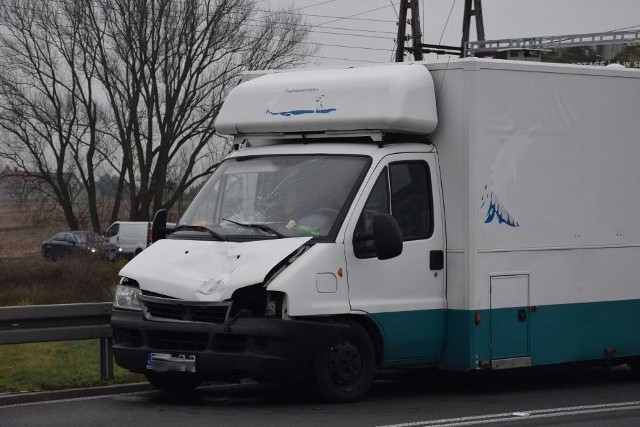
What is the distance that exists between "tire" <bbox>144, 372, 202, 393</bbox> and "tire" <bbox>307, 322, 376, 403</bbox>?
119 centimetres

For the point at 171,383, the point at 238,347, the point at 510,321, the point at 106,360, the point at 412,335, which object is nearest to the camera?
the point at 238,347

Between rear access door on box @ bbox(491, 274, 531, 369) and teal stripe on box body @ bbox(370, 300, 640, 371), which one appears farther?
rear access door on box @ bbox(491, 274, 531, 369)

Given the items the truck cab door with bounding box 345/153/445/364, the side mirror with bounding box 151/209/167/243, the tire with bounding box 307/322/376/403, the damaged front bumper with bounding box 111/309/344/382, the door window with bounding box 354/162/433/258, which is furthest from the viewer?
the side mirror with bounding box 151/209/167/243

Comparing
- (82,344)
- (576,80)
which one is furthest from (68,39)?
(576,80)

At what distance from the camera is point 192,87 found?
5534cm

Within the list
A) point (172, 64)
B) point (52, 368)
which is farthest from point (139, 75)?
point (52, 368)

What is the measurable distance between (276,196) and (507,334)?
249 cm

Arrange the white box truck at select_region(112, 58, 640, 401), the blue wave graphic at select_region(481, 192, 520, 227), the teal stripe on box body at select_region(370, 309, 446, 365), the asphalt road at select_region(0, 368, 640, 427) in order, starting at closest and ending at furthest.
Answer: the asphalt road at select_region(0, 368, 640, 427) → the white box truck at select_region(112, 58, 640, 401) → the teal stripe on box body at select_region(370, 309, 446, 365) → the blue wave graphic at select_region(481, 192, 520, 227)

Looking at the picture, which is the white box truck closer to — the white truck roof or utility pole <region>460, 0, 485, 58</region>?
the white truck roof

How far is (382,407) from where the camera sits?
1102 centimetres

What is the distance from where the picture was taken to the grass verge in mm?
12453

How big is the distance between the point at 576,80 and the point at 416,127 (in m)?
2.02

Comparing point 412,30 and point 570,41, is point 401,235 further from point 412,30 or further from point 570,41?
point 412,30

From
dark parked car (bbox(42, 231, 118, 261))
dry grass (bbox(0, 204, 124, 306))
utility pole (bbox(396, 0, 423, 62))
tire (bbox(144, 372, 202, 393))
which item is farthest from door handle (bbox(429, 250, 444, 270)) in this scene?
dark parked car (bbox(42, 231, 118, 261))
